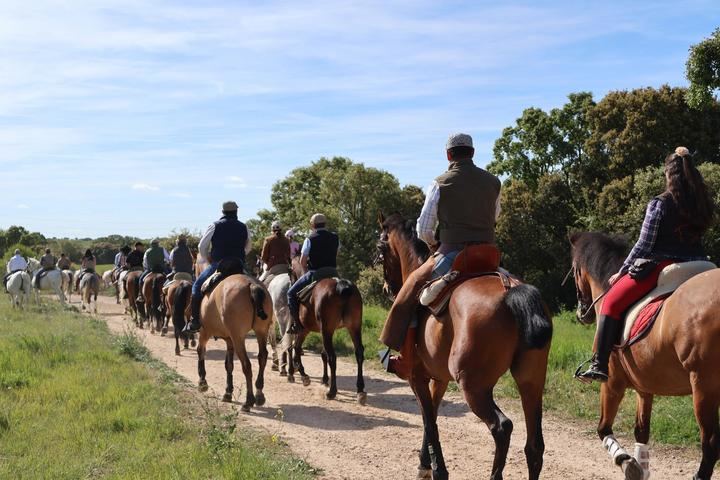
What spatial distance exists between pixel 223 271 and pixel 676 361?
24.0 feet

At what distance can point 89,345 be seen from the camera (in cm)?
1421

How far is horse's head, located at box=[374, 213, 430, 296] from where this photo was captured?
734 centimetres

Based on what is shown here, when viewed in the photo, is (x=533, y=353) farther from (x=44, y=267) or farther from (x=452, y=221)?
(x=44, y=267)

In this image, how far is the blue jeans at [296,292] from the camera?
475 inches

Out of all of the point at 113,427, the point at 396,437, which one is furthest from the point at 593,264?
the point at 113,427

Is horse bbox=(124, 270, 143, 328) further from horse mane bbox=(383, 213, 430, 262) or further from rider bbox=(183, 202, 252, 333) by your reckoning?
horse mane bbox=(383, 213, 430, 262)

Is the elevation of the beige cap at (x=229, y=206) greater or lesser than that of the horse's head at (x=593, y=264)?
greater

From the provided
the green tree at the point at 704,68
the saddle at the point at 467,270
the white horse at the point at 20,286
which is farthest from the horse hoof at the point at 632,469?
the white horse at the point at 20,286

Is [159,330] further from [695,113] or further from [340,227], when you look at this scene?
[695,113]

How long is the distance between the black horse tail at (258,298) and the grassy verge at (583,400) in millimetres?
3193

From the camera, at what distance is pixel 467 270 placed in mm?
6320

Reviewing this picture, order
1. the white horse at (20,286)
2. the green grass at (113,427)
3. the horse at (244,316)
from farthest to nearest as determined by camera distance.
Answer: the white horse at (20,286) < the horse at (244,316) < the green grass at (113,427)

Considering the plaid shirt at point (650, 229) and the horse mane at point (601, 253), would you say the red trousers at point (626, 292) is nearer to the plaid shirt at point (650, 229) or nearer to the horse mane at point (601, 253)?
the plaid shirt at point (650, 229)

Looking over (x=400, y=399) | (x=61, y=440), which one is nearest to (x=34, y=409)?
(x=61, y=440)
